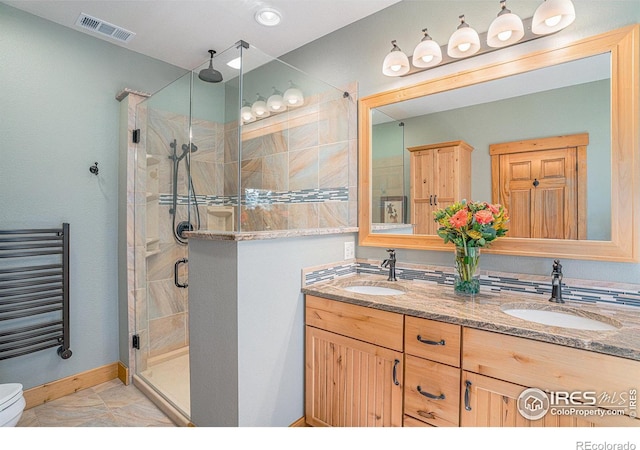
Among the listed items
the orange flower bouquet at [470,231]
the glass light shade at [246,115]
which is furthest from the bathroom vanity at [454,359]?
the glass light shade at [246,115]

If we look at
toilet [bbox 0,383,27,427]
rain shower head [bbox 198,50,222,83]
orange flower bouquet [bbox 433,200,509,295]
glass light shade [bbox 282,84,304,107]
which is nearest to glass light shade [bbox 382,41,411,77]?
glass light shade [bbox 282,84,304,107]

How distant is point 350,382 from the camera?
5.21 feet

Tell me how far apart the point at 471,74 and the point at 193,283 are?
6.07ft

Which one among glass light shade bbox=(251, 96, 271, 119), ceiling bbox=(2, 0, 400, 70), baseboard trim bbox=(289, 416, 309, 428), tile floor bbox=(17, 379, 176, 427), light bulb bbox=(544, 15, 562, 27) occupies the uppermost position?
ceiling bbox=(2, 0, 400, 70)

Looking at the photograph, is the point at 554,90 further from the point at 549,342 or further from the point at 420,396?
the point at 420,396

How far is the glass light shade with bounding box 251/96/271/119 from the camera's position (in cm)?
193

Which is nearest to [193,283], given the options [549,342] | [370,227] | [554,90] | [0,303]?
[370,227]

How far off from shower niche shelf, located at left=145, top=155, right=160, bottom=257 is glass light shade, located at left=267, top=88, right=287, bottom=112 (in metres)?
0.98

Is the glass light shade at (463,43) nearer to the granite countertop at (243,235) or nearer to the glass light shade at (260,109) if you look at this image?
the glass light shade at (260,109)

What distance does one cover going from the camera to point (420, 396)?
1361mm

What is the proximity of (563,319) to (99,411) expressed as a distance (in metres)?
2.66

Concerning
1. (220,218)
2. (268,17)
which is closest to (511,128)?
(220,218)

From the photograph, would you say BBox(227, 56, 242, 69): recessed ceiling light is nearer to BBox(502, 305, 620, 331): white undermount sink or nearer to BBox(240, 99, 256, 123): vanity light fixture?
BBox(240, 99, 256, 123): vanity light fixture
